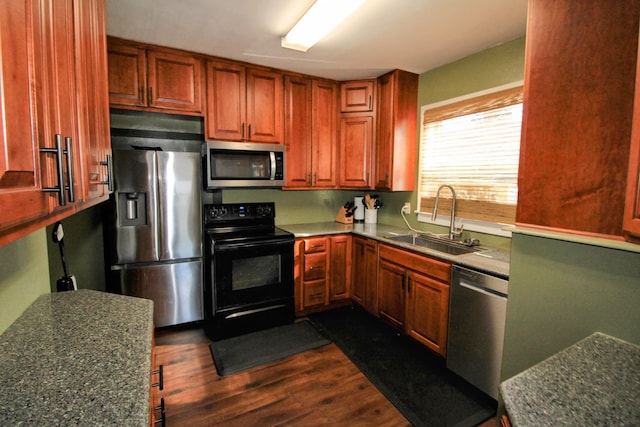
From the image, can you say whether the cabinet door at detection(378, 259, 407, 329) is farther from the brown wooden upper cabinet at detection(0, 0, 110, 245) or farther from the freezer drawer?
the brown wooden upper cabinet at detection(0, 0, 110, 245)

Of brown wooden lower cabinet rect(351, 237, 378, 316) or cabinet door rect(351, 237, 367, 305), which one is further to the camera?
cabinet door rect(351, 237, 367, 305)

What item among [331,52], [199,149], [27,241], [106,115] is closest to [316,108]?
[331,52]

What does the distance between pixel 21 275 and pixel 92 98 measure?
79 centimetres

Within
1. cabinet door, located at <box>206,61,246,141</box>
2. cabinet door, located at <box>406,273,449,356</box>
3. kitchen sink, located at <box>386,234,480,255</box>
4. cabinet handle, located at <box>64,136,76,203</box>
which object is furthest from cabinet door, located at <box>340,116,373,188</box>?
cabinet handle, located at <box>64,136,76,203</box>

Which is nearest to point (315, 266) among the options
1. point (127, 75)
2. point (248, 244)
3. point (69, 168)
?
point (248, 244)

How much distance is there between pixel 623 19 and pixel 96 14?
1.94 metres

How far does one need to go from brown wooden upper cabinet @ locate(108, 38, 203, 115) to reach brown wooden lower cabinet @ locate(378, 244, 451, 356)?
221cm

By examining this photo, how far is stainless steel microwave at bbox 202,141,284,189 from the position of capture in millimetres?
2752

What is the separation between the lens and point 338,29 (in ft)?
7.26

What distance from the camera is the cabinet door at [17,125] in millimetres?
490

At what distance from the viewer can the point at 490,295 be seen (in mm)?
1870

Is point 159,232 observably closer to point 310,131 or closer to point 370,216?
point 310,131

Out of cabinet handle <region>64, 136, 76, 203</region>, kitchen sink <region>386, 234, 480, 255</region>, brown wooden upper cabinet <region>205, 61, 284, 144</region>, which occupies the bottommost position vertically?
kitchen sink <region>386, 234, 480, 255</region>

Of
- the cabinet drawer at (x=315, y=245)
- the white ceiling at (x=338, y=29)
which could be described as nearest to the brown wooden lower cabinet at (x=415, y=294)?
the cabinet drawer at (x=315, y=245)
